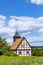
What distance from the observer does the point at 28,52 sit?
49875 mm

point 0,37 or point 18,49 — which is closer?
point 0,37

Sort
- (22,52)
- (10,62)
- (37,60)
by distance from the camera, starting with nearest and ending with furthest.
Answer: (10,62)
(37,60)
(22,52)

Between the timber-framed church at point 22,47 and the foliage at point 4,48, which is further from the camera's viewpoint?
the timber-framed church at point 22,47

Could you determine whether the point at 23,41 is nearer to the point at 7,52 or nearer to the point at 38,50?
the point at 38,50

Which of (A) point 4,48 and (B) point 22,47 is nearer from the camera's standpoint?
(A) point 4,48

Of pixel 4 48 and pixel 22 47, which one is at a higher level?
pixel 22 47

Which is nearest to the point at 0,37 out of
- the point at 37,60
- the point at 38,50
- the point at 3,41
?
the point at 3,41

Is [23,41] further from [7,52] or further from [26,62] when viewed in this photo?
[26,62]

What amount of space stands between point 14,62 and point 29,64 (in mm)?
1047

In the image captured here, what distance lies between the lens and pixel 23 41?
48906mm

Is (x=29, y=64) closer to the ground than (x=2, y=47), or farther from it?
closer to the ground

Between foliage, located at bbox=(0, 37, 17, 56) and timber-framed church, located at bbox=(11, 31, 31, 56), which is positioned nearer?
foliage, located at bbox=(0, 37, 17, 56)

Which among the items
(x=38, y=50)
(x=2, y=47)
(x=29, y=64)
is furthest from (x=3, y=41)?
(x=29, y=64)

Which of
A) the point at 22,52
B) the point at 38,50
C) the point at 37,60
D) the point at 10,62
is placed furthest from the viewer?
the point at 22,52
